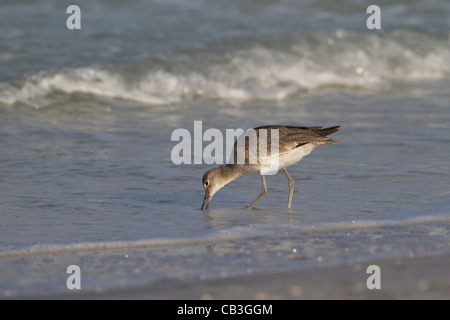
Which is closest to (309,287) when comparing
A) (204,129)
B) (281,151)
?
(281,151)

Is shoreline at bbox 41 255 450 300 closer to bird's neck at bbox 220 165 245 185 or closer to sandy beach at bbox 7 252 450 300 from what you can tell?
sandy beach at bbox 7 252 450 300

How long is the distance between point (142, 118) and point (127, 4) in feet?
17.2

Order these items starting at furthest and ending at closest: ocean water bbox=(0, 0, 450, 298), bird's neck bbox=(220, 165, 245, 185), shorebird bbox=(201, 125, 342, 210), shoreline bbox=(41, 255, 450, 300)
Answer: bird's neck bbox=(220, 165, 245, 185), shorebird bbox=(201, 125, 342, 210), ocean water bbox=(0, 0, 450, 298), shoreline bbox=(41, 255, 450, 300)

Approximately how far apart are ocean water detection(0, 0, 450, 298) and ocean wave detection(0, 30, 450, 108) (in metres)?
0.03

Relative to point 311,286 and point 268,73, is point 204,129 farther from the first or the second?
point 311,286

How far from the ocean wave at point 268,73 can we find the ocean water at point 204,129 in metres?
0.03

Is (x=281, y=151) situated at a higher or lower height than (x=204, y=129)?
lower

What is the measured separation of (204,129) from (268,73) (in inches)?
134

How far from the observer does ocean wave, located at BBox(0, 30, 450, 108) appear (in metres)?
10.9

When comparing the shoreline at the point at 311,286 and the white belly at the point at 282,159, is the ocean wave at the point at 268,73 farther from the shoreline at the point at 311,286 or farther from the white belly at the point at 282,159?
the shoreline at the point at 311,286

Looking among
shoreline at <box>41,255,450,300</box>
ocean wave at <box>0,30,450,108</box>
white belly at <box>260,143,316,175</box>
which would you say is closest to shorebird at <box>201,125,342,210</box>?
white belly at <box>260,143,316,175</box>

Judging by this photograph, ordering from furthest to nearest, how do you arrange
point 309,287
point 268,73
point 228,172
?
point 268,73, point 228,172, point 309,287

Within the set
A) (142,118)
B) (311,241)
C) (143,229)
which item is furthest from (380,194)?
(142,118)

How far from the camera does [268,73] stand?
1230 centimetres
